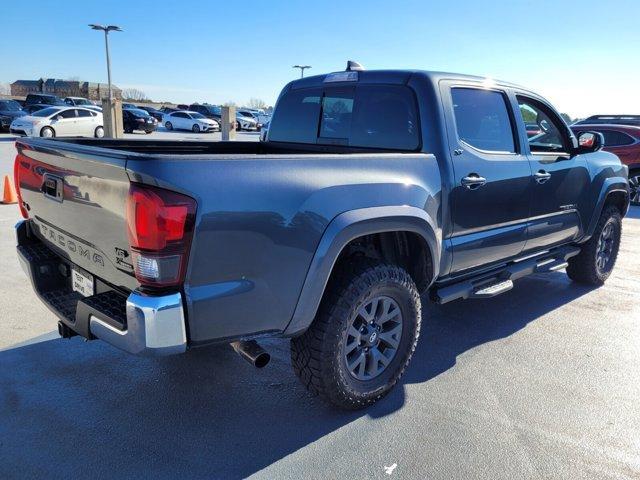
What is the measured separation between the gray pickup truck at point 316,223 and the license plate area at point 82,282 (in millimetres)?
16

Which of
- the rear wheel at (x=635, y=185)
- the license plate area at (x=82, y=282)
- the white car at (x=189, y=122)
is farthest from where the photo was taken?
the white car at (x=189, y=122)

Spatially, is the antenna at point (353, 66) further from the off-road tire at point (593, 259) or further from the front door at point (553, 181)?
the off-road tire at point (593, 259)

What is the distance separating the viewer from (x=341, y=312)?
A: 8.95 feet

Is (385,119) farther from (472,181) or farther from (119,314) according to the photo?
(119,314)

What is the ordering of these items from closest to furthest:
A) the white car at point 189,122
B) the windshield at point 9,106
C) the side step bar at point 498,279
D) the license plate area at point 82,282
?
the license plate area at point 82,282, the side step bar at point 498,279, the windshield at point 9,106, the white car at point 189,122

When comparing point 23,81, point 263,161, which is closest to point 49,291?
point 263,161

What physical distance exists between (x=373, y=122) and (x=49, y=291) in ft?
7.58

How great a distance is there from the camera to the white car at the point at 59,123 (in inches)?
851

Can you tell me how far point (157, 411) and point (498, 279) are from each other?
8.43ft

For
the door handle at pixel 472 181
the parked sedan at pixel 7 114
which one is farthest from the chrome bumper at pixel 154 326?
the parked sedan at pixel 7 114

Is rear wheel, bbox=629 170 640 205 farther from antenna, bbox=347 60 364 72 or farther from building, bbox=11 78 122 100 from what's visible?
building, bbox=11 78 122 100

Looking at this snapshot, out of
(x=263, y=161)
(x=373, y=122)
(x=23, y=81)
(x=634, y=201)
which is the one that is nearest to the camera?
(x=263, y=161)

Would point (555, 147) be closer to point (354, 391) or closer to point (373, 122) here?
point (373, 122)

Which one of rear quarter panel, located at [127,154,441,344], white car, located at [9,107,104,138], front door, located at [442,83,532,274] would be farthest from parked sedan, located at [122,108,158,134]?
rear quarter panel, located at [127,154,441,344]
